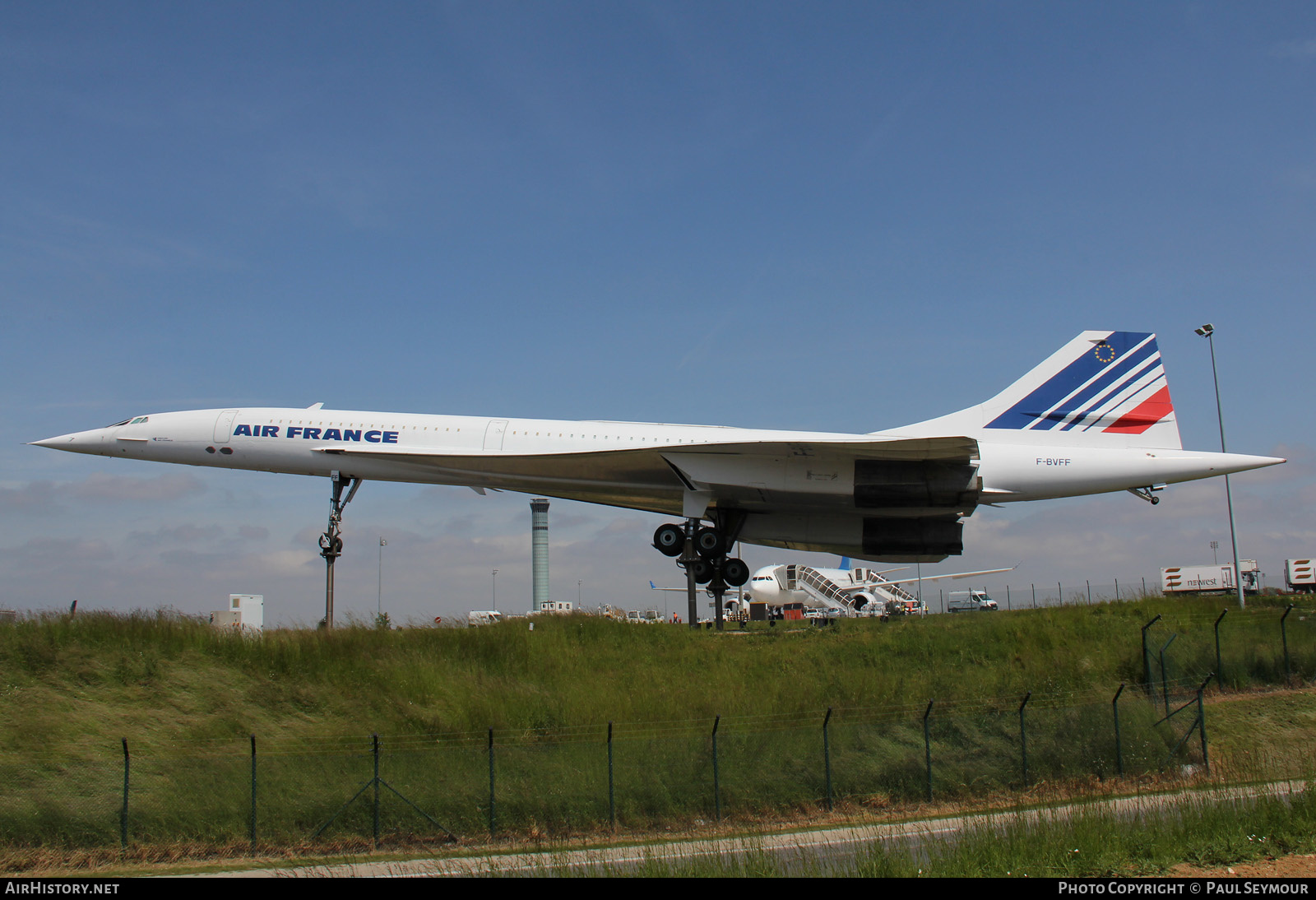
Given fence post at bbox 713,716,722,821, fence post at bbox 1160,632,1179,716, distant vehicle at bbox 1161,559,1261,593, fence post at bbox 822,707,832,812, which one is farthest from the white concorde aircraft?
distant vehicle at bbox 1161,559,1261,593

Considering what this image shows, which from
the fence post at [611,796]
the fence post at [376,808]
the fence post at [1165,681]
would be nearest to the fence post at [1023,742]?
the fence post at [1165,681]

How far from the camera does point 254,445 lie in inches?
730

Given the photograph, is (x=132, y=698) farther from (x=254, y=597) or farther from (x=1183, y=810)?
(x=1183, y=810)

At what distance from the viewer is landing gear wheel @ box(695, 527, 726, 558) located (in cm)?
1816

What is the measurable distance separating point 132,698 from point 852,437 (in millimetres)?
12321

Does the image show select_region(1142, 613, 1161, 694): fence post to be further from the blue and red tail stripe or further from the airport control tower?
the airport control tower

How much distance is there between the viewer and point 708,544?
18172mm

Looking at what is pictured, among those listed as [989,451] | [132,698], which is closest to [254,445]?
[132,698]

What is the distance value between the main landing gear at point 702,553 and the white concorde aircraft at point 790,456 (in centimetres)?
5

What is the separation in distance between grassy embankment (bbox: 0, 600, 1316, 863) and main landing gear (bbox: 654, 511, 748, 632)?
5.51ft

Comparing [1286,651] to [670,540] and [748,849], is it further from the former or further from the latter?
[748,849]

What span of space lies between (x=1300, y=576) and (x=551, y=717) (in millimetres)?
45102
